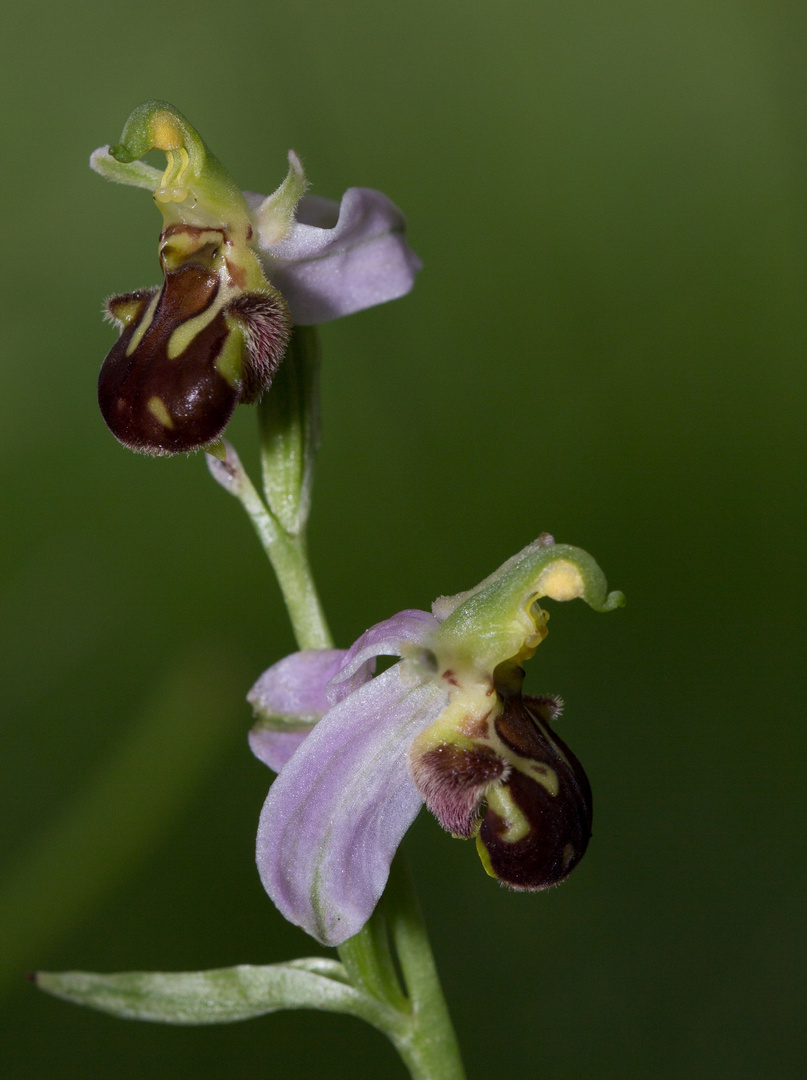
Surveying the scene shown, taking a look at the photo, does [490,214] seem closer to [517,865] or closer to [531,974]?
[531,974]

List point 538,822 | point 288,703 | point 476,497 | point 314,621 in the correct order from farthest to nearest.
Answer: point 476,497
point 314,621
point 288,703
point 538,822

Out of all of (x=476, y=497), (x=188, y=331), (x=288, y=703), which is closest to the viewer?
(x=188, y=331)

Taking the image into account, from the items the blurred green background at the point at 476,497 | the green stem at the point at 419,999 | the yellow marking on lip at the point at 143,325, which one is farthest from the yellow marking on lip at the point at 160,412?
the blurred green background at the point at 476,497

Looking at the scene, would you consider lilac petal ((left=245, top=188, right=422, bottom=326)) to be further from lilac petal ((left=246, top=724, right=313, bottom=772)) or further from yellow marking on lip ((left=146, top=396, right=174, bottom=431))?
lilac petal ((left=246, top=724, right=313, bottom=772))

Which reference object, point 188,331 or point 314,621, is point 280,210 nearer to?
point 188,331

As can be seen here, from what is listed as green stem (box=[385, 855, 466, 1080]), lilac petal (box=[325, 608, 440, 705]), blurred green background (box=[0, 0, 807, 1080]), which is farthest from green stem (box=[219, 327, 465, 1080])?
blurred green background (box=[0, 0, 807, 1080])

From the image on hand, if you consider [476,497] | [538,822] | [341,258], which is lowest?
[476,497]

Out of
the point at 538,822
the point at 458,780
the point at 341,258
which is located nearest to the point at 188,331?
the point at 341,258
